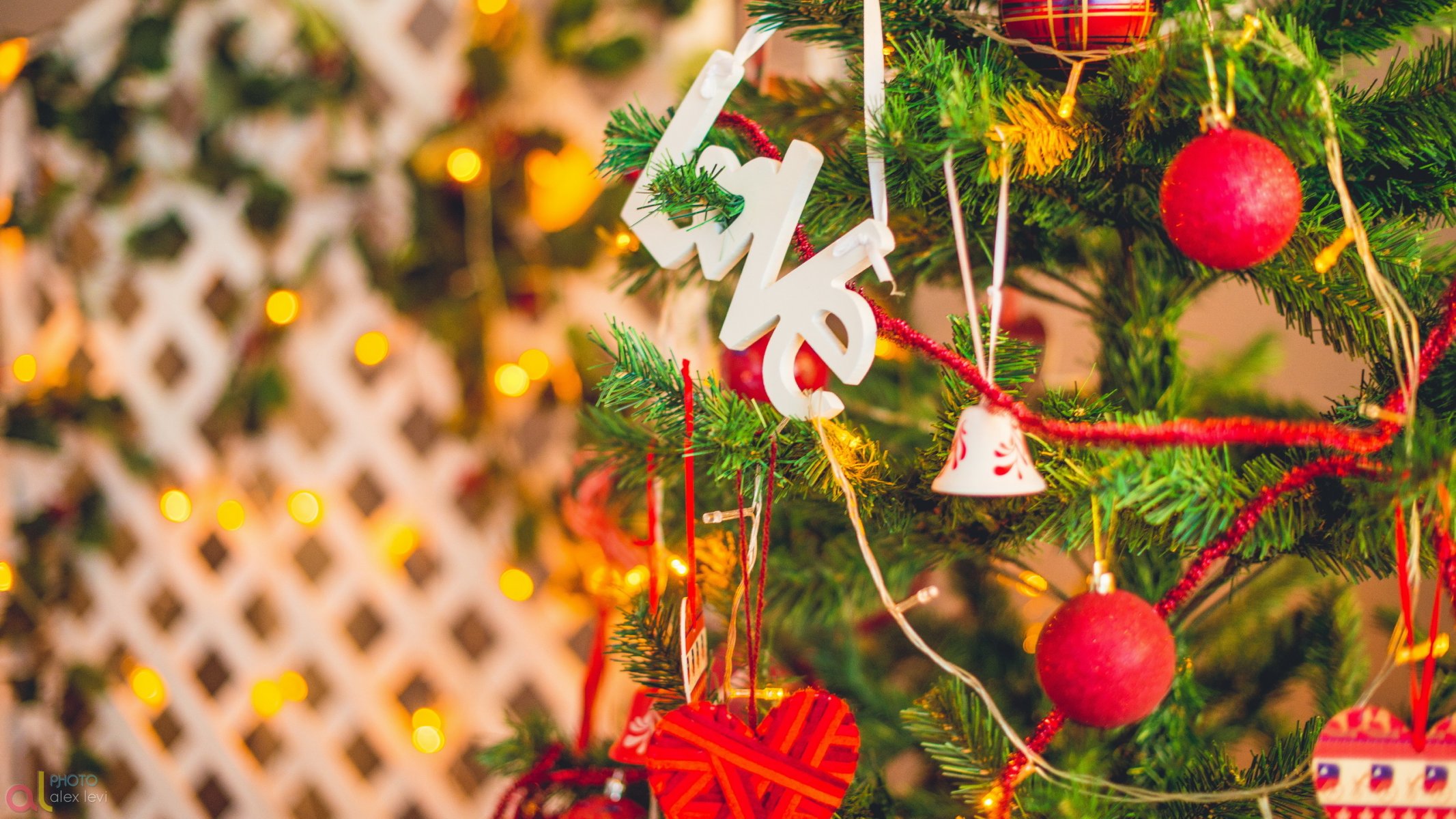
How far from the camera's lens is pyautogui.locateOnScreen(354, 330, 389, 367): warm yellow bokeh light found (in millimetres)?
1013

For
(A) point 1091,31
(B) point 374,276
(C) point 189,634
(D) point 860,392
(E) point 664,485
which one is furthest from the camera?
(C) point 189,634

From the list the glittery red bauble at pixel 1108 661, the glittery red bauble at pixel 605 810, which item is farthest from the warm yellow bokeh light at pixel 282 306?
the glittery red bauble at pixel 1108 661

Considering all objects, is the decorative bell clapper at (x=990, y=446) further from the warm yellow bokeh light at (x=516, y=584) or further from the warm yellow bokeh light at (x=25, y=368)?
the warm yellow bokeh light at (x=25, y=368)

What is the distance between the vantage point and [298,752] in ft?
3.47

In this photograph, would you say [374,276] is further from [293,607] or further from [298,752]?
[298,752]

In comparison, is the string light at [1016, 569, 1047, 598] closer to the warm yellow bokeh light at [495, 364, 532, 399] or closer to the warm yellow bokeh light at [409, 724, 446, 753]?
the warm yellow bokeh light at [495, 364, 532, 399]

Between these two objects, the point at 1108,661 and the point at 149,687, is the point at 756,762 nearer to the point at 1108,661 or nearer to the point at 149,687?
the point at 1108,661

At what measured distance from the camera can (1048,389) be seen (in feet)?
1.28

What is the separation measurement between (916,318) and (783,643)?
278 mm

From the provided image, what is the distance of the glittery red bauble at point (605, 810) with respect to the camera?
529 mm

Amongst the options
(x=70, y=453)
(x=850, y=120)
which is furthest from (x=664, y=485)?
(x=70, y=453)

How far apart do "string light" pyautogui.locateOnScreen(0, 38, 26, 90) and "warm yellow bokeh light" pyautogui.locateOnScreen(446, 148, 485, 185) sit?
490mm

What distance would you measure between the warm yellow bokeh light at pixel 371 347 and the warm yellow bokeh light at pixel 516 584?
0.87 ft

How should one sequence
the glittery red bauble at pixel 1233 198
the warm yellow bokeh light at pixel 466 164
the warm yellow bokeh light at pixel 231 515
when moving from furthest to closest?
the warm yellow bokeh light at pixel 231 515, the warm yellow bokeh light at pixel 466 164, the glittery red bauble at pixel 1233 198
